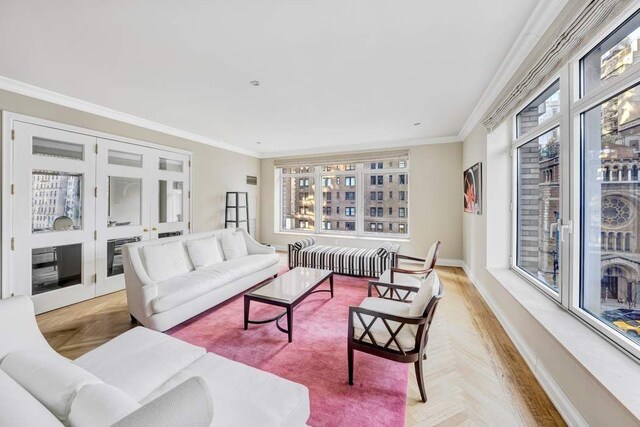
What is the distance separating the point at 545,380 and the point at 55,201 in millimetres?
5070

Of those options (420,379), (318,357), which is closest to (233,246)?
(318,357)

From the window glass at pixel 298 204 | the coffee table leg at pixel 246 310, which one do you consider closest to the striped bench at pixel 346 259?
the window glass at pixel 298 204

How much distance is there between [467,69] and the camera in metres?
2.52

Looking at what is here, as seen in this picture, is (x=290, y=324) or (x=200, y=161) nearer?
(x=290, y=324)

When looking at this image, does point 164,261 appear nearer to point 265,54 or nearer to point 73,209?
point 73,209

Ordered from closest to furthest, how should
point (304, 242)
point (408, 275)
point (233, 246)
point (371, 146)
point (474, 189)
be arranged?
point (408, 275)
point (474, 189)
point (233, 246)
point (304, 242)
point (371, 146)

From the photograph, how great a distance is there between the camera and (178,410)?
63cm

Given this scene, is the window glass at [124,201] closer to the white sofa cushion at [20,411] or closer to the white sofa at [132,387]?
the white sofa at [132,387]

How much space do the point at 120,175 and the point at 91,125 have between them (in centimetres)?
70

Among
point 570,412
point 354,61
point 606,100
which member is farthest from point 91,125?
point 570,412

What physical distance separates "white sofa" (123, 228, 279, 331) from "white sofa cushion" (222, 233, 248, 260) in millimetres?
20

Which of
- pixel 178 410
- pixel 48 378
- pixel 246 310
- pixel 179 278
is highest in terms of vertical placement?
pixel 178 410

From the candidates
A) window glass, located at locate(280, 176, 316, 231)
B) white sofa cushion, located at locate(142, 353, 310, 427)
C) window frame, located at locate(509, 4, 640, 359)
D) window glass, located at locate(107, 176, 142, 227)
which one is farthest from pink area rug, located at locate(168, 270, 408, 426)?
window glass, located at locate(280, 176, 316, 231)

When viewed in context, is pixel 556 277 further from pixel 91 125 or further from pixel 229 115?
pixel 91 125
